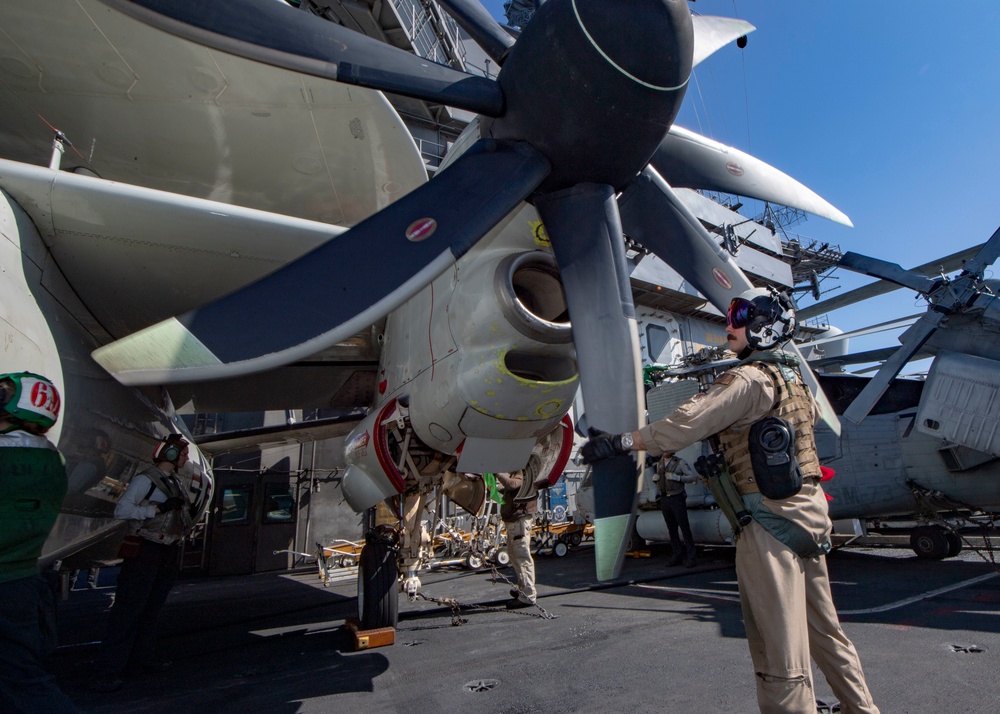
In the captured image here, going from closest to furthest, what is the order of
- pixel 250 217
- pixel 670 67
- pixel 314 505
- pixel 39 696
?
1. pixel 39 696
2. pixel 670 67
3. pixel 250 217
4. pixel 314 505

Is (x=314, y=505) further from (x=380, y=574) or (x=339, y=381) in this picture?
(x=380, y=574)

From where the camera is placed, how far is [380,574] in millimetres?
4648

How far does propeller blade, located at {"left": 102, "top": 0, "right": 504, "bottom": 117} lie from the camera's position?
96.4 inches

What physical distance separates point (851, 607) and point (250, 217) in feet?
20.3

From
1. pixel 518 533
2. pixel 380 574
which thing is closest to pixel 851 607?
pixel 518 533

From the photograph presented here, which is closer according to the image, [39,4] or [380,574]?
[39,4]

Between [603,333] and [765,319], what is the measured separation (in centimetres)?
80

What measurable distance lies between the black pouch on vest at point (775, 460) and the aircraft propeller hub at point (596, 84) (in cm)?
166

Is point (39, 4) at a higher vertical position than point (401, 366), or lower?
higher

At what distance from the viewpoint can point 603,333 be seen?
2.83 m

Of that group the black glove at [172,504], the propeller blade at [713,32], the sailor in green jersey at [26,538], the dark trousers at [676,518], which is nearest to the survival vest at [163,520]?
the black glove at [172,504]

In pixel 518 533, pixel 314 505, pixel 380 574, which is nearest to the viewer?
pixel 380 574

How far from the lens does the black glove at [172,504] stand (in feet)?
13.6

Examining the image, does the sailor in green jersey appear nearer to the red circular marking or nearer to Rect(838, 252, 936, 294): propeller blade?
the red circular marking
